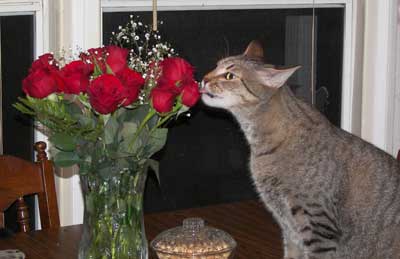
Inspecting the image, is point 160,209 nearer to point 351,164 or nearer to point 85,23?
point 85,23

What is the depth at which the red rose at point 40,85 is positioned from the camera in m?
1.54

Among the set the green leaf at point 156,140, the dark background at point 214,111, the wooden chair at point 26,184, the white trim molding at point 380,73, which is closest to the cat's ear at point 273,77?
the green leaf at point 156,140

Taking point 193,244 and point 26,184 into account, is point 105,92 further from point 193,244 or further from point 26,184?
point 26,184

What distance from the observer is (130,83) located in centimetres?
155

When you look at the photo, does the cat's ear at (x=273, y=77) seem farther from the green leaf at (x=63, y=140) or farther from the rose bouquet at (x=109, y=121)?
the green leaf at (x=63, y=140)

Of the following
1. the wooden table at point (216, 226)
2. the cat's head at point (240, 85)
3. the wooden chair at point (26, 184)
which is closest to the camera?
the wooden table at point (216, 226)

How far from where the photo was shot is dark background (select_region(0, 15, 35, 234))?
8.67 feet

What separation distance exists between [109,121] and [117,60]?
0.12 meters

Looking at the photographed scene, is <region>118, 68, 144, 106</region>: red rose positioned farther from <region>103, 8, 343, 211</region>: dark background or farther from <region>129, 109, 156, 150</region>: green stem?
<region>103, 8, 343, 211</region>: dark background

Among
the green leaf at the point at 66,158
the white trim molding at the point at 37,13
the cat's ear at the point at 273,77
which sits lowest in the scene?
the green leaf at the point at 66,158

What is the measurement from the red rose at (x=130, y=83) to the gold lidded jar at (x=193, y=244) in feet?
1.09

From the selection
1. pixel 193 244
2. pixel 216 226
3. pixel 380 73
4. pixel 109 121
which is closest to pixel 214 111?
pixel 380 73

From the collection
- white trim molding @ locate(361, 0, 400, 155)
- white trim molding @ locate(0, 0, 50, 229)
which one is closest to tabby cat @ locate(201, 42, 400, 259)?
white trim molding @ locate(0, 0, 50, 229)

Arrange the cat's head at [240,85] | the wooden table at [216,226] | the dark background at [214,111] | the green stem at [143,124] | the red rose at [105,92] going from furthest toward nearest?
the dark background at [214,111] → the cat's head at [240,85] → the wooden table at [216,226] → the green stem at [143,124] → the red rose at [105,92]
